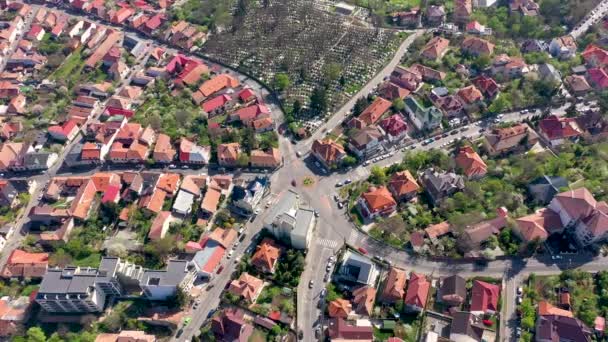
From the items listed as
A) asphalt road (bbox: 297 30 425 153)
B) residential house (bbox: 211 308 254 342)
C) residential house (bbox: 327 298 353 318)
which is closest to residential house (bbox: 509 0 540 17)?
asphalt road (bbox: 297 30 425 153)

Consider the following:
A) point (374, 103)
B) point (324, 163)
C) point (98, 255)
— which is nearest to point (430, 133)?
point (374, 103)

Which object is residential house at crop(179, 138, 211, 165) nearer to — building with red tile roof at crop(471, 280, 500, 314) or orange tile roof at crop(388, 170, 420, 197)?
orange tile roof at crop(388, 170, 420, 197)

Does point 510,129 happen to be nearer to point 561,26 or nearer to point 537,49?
point 537,49

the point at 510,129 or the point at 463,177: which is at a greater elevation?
the point at 510,129

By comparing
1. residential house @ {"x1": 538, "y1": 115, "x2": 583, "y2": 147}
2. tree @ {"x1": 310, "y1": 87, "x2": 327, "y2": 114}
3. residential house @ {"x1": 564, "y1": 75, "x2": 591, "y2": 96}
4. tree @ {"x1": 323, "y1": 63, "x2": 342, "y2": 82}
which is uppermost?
residential house @ {"x1": 564, "y1": 75, "x2": 591, "y2": 96}

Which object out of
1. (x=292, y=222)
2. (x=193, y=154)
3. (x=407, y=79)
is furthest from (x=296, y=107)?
(x=292, y=222)

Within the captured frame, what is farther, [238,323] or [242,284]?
[242,284]

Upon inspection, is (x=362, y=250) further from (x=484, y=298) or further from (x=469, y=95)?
(x=469, y=95)

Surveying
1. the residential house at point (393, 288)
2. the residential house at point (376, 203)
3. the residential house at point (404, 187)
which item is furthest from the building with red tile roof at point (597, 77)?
the residential house at point (393, 288)
